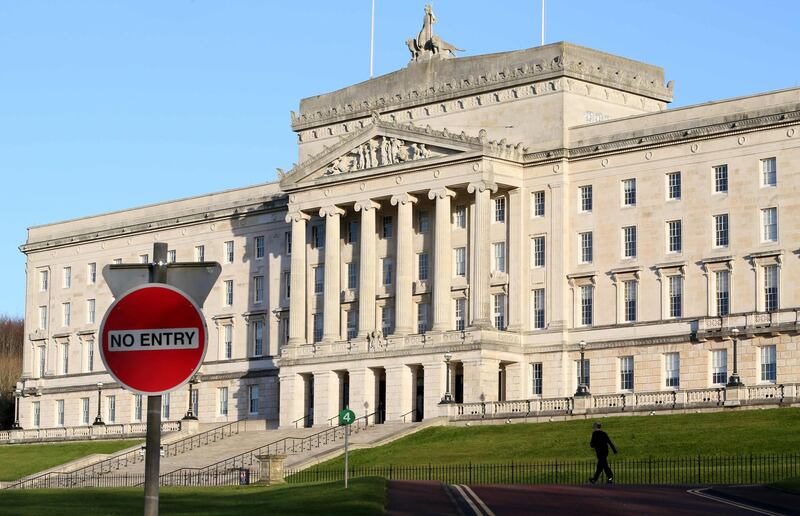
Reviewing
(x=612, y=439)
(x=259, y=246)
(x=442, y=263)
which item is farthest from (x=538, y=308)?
(x=259, y=246)

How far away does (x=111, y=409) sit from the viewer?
130 metres

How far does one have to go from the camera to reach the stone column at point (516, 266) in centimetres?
10169

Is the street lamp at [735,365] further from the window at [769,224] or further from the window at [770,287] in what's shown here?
the window at [769,224]

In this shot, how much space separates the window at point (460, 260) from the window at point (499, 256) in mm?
1799

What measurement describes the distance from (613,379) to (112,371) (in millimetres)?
83127

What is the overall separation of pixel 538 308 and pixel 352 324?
46.6 feet

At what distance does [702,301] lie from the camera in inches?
3718

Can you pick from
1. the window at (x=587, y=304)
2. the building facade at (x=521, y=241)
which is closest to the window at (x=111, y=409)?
the building facade at (x=521, y=241)

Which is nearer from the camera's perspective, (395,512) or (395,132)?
(395,512)

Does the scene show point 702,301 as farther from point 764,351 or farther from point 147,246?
point 147,246

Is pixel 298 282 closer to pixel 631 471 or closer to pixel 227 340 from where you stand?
pixel 227 340

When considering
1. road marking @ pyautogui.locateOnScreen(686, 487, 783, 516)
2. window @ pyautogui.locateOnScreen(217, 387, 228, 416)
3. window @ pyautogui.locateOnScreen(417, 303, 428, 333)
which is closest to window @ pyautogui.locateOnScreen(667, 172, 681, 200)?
window @ pyautogui.locateOnScreen(417, 303, 428, 333)

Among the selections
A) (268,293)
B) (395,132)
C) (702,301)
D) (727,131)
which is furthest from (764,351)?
(268,293)

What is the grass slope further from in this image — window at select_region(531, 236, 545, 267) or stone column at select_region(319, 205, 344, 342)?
stone column at select_region(319, 205, 344, 342)
